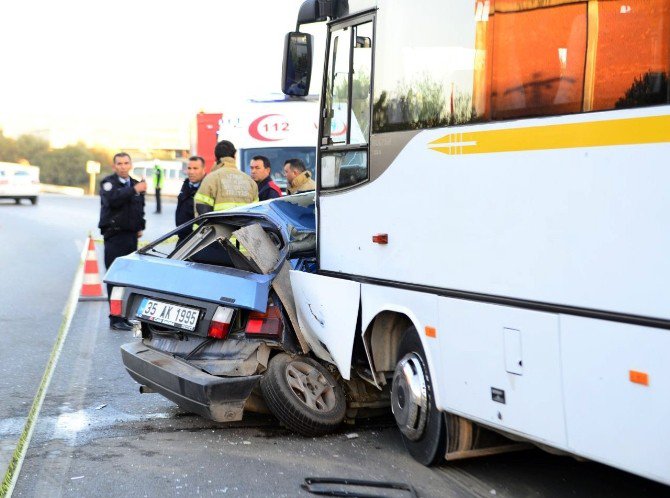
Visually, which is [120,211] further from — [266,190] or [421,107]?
[421,107]

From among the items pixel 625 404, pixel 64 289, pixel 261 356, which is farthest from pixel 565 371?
pixel 64 289

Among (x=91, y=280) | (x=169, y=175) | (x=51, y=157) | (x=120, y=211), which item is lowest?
(x=91, y=280)

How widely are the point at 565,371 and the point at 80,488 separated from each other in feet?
8.98

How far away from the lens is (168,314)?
24.4 ft

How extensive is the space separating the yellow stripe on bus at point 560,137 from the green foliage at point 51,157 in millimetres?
97224

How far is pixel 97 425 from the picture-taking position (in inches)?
292

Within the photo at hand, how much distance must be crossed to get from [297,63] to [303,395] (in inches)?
88.8

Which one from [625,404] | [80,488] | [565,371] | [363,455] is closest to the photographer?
[625,404]

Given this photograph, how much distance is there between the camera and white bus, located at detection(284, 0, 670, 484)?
14.7ft

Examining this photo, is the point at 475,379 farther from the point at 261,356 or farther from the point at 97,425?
the point at 97,425

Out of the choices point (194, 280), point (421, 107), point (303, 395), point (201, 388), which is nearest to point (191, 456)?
point (201, 388)

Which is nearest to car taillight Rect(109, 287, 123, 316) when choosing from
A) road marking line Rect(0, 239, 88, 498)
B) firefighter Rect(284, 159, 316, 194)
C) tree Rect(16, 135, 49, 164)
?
road marking line Rect(0, 239, 88, 498)

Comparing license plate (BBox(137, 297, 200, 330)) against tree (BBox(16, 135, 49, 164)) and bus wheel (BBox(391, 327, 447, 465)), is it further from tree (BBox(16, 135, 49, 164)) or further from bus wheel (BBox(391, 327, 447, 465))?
tree (BBox(16, 135, 49, 164))

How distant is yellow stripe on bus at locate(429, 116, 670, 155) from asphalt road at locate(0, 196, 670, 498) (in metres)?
1.89
